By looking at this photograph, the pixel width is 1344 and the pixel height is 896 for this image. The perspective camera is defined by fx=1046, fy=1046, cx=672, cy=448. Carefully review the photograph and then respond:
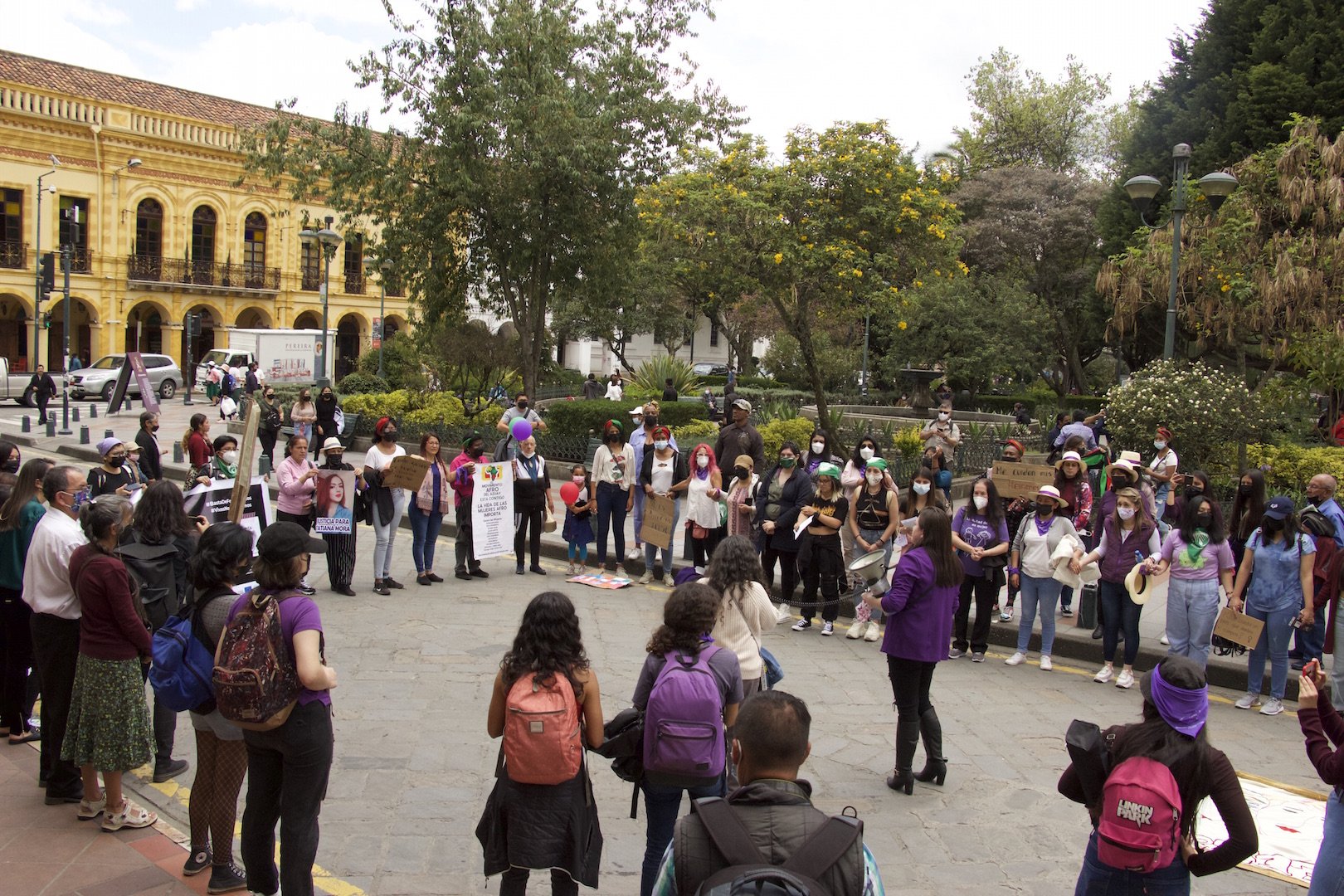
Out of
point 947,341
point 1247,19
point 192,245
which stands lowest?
point 947,341

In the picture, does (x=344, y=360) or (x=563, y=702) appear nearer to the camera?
(x=563, y=702)

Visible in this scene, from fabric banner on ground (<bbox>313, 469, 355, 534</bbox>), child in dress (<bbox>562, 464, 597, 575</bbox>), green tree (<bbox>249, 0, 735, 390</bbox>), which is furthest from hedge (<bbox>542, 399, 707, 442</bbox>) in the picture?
fabric banner on ground (<bbox>313, 469, 355, 534</bbox>)

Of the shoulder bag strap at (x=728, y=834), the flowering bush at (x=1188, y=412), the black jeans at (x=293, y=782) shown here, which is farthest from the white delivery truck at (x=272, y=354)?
the shoulder bag strap at (x=728, y=834)

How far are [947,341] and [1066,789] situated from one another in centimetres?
3120

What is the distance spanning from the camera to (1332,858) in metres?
3.84

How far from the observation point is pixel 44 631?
17.6ft

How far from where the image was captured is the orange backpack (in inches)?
150

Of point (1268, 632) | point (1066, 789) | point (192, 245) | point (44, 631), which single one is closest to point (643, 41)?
point (1268, 632)

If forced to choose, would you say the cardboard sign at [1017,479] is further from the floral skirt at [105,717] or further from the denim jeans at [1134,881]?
the floral skirt at [105,717]

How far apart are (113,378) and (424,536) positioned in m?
26.9

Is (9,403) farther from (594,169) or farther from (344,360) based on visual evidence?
(594,169)

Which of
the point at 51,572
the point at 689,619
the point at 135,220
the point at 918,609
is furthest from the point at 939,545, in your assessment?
the point at 135,220

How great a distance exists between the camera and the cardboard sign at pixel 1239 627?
7695mm

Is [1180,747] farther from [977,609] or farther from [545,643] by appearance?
[977,609]
